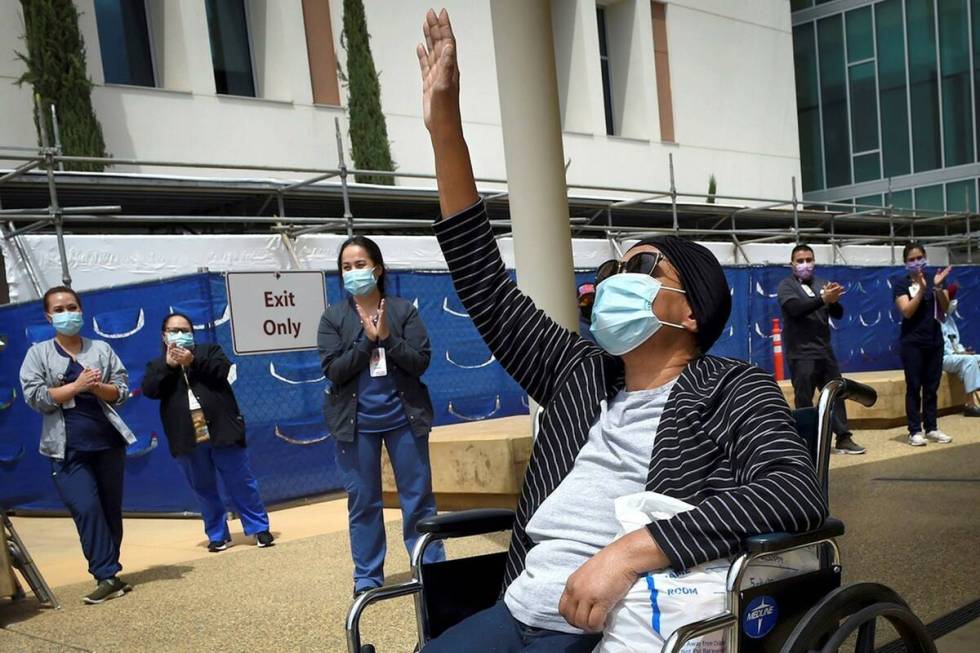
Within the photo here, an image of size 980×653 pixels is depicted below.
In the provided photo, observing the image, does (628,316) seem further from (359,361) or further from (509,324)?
(359,361)

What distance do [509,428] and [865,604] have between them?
5.74 metres

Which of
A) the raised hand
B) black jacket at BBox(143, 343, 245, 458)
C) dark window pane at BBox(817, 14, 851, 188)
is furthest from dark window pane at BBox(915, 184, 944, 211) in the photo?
the raised hand

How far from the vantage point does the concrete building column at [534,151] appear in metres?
4.41

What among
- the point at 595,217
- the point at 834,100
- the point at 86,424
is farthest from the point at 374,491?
the point at 834,100

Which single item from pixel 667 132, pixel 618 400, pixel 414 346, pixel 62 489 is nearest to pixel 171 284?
pixel 62 489

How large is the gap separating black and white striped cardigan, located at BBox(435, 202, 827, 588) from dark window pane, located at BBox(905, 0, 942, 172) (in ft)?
84.9

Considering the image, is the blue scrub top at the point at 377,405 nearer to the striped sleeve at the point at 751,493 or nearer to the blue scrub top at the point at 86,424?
the blue scrub top at the point at 86,424

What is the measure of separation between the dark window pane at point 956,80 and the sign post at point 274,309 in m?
21.4

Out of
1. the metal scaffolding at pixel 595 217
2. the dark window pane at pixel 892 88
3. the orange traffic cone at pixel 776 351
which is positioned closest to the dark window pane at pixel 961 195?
the metal scaffolding at pixel 595 217

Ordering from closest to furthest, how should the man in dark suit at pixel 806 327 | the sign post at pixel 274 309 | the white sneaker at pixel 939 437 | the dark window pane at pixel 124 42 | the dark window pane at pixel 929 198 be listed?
the sign post at pixel 274 309 → the man in dark suit at pixel 806 327 → the white sneaker at pixel 939 437 → the dark window pane at pixel 124 42 → the dark window pane at pixel 929 198

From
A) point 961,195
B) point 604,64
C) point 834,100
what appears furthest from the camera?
point 834,100

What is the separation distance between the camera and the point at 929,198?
25984mm

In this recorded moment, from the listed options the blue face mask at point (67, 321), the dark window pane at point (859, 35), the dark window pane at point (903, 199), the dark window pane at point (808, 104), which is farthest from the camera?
the dark window pane at point (808, 104)

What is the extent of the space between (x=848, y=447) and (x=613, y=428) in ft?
24.7
